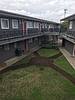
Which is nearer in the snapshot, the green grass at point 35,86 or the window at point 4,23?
the green grass at point 35,86

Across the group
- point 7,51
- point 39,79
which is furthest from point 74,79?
point 7,51

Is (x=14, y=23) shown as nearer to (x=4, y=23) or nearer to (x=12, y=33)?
(x=12, y=33)

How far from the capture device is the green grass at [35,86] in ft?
32.7

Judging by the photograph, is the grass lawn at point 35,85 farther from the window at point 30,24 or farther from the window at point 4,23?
the window at point 30,24

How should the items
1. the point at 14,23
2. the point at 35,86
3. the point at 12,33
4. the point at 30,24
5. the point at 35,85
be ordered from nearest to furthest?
the point at 35,86 < the point at 35,85 < the point at 12,33 < the point at 14,23 < the point at 30,24

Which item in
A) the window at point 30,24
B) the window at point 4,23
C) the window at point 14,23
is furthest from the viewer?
the window at point 30,24

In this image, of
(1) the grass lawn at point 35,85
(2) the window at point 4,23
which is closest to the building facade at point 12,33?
(2) the window at point 4,23

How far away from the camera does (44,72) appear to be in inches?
587

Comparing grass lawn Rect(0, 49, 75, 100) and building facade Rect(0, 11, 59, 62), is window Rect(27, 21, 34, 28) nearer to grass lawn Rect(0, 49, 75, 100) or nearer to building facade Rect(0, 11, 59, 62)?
building facade Rect(0, 11, 59, 62)

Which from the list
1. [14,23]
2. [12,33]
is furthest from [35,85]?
[14,23]

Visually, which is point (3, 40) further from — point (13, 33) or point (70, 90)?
point (70, 90)

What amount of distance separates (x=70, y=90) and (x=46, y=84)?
2.17 m

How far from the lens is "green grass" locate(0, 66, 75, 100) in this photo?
998 cm

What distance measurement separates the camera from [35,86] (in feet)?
38.0
